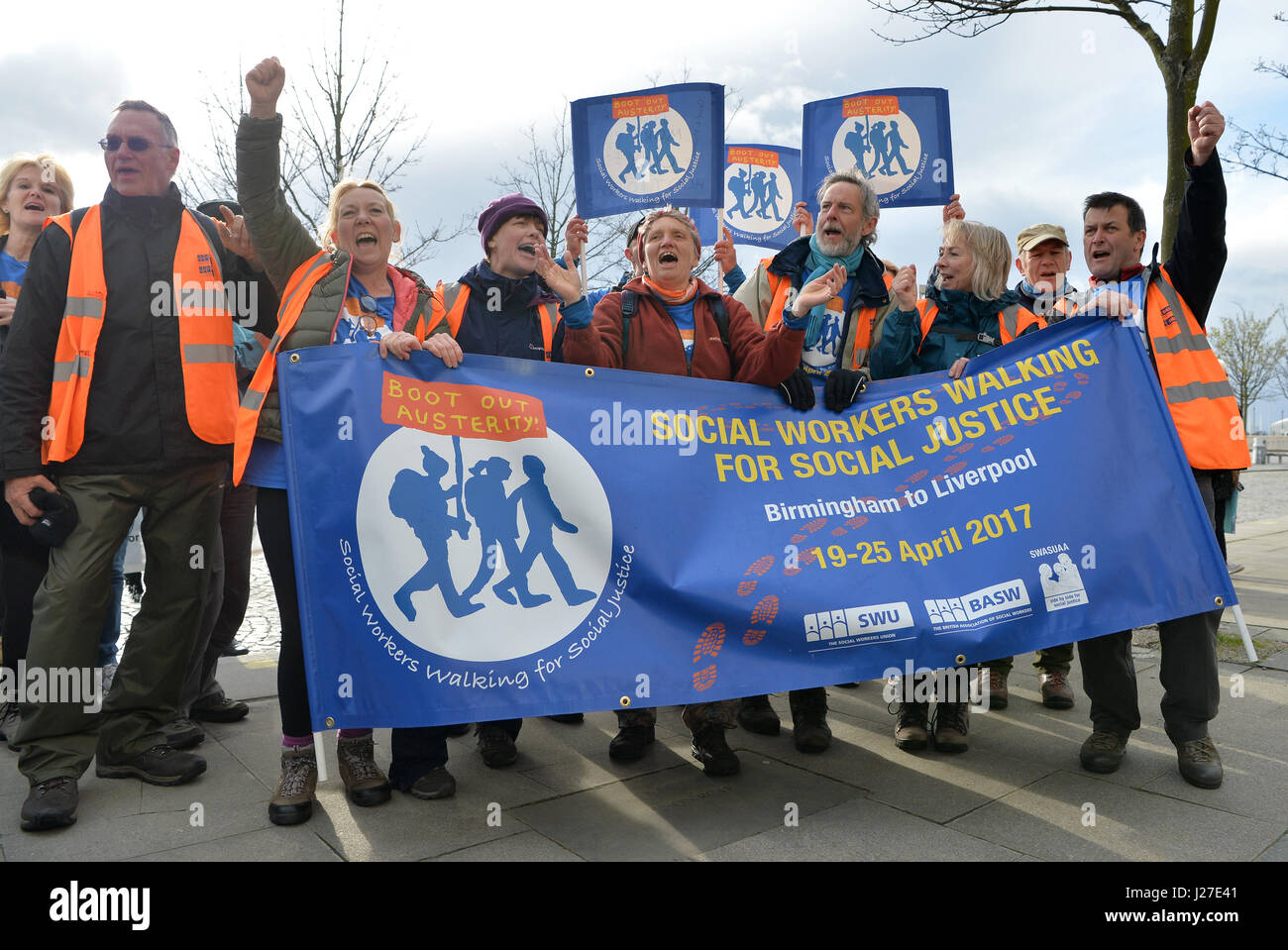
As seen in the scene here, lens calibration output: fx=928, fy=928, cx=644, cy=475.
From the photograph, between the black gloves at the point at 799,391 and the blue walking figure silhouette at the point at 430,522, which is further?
the black gloves at the point at 799,391

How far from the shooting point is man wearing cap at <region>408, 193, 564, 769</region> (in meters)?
3.71

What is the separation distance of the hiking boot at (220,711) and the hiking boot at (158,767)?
0.69 metres

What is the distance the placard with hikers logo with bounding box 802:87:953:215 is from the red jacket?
211 cm

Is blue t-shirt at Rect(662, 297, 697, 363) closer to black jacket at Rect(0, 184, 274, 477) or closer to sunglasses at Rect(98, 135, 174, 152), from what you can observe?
black jacket at Rect(0, 184, 274, 477)

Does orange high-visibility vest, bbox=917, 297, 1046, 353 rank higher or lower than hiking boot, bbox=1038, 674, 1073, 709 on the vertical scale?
higher

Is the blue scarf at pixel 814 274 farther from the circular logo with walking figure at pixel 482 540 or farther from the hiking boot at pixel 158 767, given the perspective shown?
the hiking boot at pixel 158 767

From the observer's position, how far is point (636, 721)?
385 centimetres

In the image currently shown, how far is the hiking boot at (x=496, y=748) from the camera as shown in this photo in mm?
3756

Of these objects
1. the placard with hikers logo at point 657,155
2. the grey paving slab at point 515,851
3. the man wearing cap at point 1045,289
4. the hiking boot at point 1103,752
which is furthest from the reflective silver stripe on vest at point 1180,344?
the grey paving slab at point 515,851

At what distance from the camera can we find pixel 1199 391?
3699 mm

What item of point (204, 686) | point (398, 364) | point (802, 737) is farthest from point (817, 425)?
point (204, 686)

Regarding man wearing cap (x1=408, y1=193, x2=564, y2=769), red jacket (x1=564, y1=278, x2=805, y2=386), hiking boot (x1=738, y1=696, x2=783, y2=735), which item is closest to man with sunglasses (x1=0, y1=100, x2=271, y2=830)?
man wearing cap (x1=408, y1=193, x2=564, y2=769)

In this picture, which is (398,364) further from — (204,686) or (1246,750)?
(1246,750)

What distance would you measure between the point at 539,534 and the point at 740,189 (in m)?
6.04
